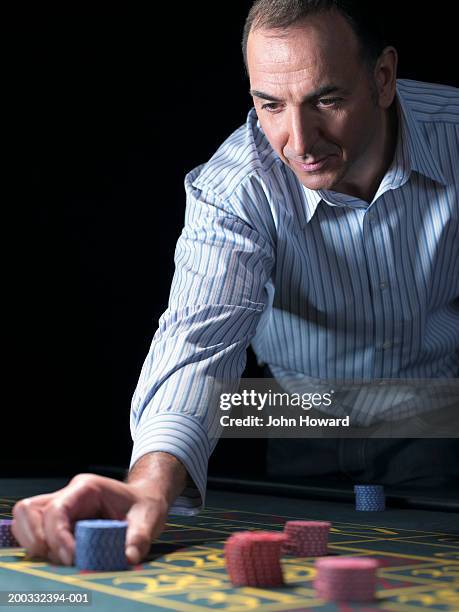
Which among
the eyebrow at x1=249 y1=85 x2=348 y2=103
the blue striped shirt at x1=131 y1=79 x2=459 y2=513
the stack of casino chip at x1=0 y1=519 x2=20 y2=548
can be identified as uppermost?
the eyebrow at x1=249 y1=85 x2=348 y2=103

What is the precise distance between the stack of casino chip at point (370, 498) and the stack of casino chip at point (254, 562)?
43.2 inches

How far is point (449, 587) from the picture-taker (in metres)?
1.76

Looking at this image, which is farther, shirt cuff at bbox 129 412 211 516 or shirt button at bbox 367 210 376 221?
shirt button at bbox 367 210 376 221

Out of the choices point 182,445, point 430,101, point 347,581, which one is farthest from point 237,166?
point 347,581

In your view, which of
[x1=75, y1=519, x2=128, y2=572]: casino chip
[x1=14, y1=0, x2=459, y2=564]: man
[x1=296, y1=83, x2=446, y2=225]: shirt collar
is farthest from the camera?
[x1=296, y1=83, x2=446, y2=225]: shirt collar

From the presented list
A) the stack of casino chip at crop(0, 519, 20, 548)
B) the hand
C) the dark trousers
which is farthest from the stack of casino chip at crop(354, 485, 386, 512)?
the stack of casino chip at crop(0, 519, 20, 548)

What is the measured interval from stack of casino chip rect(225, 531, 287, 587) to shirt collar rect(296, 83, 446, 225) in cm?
141

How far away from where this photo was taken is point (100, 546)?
73.3 inches

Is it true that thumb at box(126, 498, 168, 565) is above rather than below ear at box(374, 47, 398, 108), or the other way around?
below

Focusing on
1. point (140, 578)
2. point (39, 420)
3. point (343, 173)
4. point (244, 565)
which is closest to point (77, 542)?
point (140, 578)

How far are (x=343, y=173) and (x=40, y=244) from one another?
9.73 feet

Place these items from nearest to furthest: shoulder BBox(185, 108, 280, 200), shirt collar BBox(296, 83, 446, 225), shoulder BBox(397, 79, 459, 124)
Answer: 1. shoulder BBox(185, 108, 280, 200)
2. shirt collar BBox(296, 83, 446, 225)
3. shoulder BBox(397, 79, 459, 124)

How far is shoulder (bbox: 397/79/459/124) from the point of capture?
10.7 feet

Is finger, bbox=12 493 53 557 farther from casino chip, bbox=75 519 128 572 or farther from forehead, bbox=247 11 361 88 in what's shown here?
forehead, bbox=247 11 361 88
